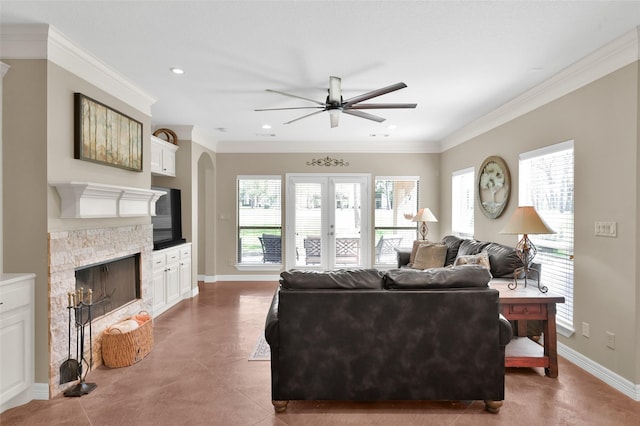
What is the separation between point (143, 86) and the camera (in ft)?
12.3

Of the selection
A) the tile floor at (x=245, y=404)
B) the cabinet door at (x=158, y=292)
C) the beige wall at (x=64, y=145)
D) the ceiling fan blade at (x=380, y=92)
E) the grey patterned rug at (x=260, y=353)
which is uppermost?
the ceiling fan blade at (x=380, y=92)

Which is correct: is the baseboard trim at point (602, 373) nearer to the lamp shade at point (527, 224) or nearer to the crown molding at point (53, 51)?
the lamp shade at point (527, 224)

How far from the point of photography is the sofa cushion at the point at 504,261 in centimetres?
376

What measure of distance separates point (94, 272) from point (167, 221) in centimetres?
195

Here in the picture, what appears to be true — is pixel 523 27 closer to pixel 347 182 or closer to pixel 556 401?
pixel 556 401

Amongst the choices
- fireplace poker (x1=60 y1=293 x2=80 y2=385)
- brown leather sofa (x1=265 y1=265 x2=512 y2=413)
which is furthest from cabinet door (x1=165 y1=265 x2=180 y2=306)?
brown leather sofa (x1=265 y1=265 x2=512 y2=413)

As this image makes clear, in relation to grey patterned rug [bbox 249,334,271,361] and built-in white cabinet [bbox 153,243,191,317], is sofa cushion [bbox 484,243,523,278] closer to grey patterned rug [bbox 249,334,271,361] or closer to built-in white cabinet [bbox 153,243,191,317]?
grey patterned rug [bbox 249,334,271,361]

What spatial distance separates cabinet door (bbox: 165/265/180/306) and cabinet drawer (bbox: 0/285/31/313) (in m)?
2.24

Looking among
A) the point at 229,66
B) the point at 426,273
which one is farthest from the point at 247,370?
the point at 229,66

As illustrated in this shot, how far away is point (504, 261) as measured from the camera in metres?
3.83

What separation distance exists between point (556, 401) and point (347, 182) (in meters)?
4.95

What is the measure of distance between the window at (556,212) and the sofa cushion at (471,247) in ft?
2.16

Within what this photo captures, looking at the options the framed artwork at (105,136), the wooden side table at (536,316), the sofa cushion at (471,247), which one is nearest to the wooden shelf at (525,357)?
the wooden side table at (536,316)

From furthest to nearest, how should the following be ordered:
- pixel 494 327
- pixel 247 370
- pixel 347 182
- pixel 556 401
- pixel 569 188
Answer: pixel 347 182
pixel 569 188
pixel 247 370
pixel 556 401
pixel 494 327
